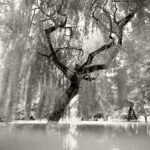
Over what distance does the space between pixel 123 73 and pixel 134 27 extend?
1095 mm

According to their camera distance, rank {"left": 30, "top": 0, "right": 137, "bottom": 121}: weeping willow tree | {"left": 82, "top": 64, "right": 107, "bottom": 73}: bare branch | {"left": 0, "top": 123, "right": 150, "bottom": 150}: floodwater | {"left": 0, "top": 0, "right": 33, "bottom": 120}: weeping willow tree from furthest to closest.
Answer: {"left": 82, "top": 64, "right": 107, "bottom": 73}: bare branch, {"left": 30, "top": 0, "right": 137, "bottom": 121}: weeping willow tree, {"left": 0, "top": 0, "right": 33, "bottom": 120}: weeping willow tree, {"left": 0, "top": 123, "right": 150, "bottom": 150}: floodwater

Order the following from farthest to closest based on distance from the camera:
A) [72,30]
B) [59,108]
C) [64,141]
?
[72,30]
[64,141]
[59,108]

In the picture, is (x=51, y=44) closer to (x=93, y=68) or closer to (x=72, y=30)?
(x=72, y=30)

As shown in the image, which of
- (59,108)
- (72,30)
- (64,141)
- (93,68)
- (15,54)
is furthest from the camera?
(72,30)

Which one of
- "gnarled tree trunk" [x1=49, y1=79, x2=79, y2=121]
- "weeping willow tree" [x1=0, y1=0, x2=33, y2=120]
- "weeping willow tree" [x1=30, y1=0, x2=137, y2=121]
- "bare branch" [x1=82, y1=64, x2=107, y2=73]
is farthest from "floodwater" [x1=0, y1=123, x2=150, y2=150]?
"bare branch" [x1=82, y1=64, x2=107, y2=73]

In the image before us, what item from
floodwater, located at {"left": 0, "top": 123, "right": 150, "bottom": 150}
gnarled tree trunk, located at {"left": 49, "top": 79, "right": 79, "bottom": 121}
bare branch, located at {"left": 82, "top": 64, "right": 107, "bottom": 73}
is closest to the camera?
floodwater, located at {"left": 0, "top": 123, "right": 150, "bottom": 150}

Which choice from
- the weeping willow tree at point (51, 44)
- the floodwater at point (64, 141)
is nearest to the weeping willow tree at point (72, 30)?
the weeping willow tree at point (51, 44)

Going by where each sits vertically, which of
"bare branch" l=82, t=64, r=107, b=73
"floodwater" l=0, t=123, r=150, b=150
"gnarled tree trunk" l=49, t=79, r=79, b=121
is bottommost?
"floodwater" l=0, t=123, r=150, b=150

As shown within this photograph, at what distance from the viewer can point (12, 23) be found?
16.0 feet

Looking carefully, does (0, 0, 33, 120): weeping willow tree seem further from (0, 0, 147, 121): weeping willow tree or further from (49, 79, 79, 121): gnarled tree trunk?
(49, 79, 79, 121): gnarled tree trunk

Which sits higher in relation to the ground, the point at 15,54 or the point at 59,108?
the point at 15,54

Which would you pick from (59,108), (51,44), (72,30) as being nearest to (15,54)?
(51,44)

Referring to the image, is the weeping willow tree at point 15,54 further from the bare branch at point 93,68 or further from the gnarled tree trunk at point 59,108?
the bare branch at point 93,68

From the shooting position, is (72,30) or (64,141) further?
(72,30)
